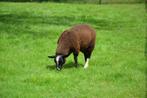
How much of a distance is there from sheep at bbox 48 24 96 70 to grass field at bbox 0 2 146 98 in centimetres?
52

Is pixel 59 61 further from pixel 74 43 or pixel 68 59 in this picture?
pixel 68 59

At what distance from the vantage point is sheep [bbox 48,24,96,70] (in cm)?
1481

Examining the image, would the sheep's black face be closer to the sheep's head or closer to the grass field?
the sheep's head

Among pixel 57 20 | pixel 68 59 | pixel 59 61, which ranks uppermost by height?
pixel 59 61

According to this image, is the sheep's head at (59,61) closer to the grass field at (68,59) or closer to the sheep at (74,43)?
the sheep at (74,43)

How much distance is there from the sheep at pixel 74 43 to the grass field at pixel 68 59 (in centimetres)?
52

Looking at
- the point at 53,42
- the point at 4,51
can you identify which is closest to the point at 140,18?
the point at 53,42

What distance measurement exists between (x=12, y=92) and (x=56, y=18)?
18.8m

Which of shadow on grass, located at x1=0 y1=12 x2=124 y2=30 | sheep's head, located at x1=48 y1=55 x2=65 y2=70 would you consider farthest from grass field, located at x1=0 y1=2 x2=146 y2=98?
sheep's head, located at x1=48 y1=55 x2=65 y2=70

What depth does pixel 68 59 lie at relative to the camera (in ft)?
56.6

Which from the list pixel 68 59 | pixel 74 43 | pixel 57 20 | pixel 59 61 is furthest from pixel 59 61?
pixel 57 20

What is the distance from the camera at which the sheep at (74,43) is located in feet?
48.6

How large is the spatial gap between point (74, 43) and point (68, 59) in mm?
2392

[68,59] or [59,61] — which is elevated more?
[59,61]
